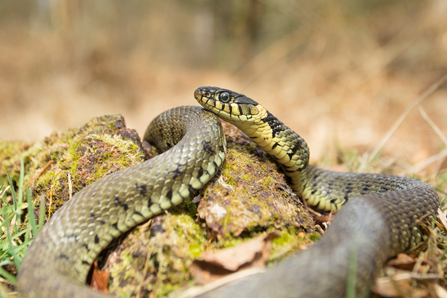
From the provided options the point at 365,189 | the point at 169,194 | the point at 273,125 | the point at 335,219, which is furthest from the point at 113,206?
the point at 365,189

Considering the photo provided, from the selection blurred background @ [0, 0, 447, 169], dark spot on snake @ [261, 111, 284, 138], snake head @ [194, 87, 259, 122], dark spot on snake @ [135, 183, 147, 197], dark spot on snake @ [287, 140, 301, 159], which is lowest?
dark spot on snake @ [135, 183, 147, 197]

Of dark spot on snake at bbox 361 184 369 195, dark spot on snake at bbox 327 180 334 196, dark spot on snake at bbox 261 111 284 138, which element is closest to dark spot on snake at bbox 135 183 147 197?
dark spot on snake at bbox 261 111 284 138

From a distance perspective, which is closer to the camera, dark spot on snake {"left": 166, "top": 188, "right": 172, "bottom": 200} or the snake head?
→ dark spot on snake {"left": 166, "top": 188, "right": 172, "bottom": 200}

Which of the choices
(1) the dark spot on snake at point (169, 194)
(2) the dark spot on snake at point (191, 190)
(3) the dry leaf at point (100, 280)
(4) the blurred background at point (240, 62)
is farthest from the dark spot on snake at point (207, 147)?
(4) the blurred background at point (240, 62)

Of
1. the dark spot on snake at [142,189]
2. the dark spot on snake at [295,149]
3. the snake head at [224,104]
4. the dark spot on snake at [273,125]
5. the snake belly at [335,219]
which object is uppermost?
the snake head at [224,104]

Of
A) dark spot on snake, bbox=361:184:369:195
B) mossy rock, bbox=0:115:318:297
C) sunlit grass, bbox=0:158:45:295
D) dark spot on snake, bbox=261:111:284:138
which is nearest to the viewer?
mossy rock, bbox=0:115:318:297

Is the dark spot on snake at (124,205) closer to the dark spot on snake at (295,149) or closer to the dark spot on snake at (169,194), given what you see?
the dark spot on snake at (169,194)

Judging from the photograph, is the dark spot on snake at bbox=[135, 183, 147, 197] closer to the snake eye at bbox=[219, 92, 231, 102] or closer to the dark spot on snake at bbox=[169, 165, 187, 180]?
the dark spot on snake at bbox=[169, 165, 187, 180]
